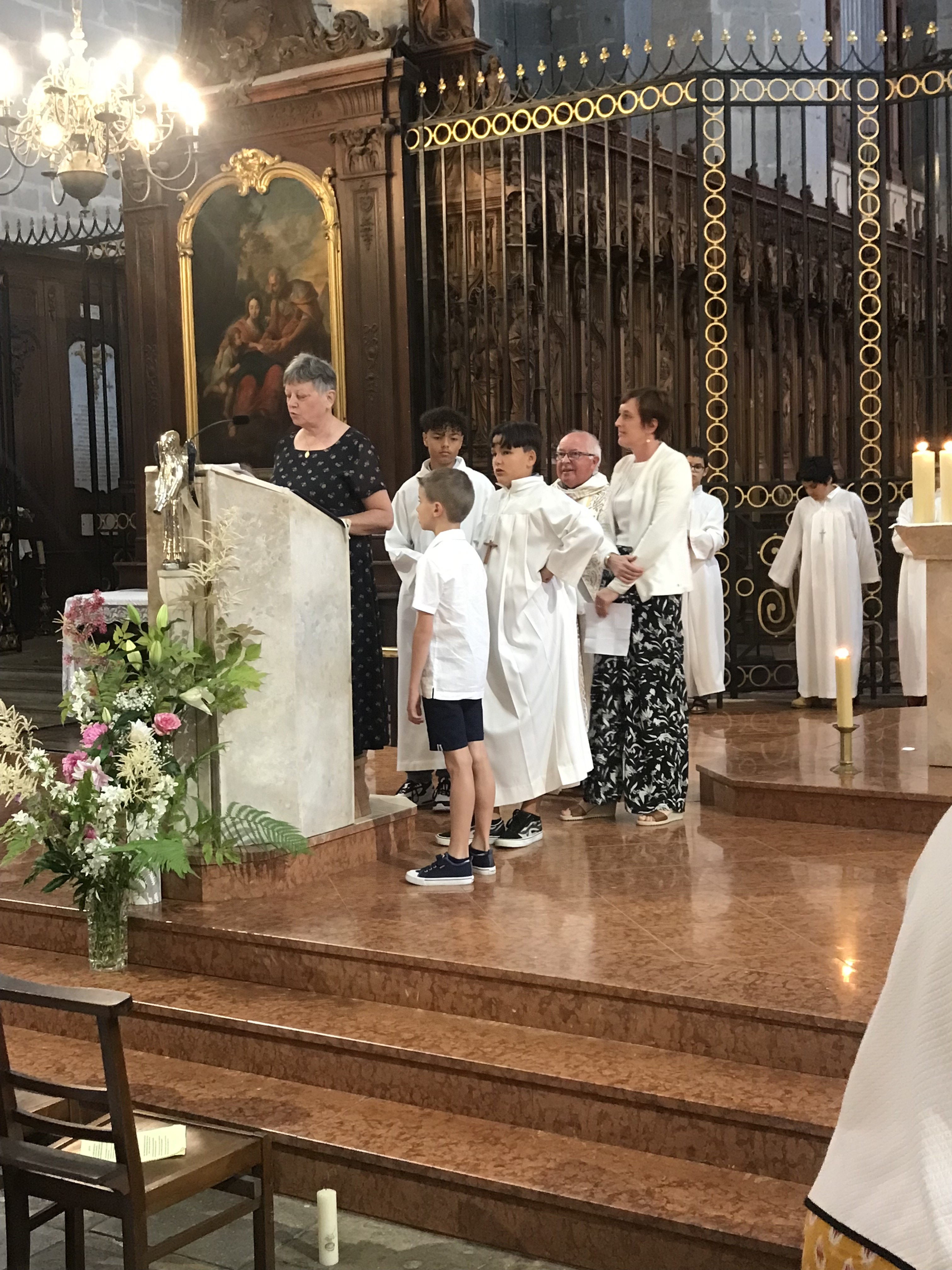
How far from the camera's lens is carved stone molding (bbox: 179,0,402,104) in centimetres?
953

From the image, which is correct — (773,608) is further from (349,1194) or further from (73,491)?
(349,1194)

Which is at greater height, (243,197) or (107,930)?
(243,197)

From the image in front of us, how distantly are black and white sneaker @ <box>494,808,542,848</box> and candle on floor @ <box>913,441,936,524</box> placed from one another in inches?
84.1

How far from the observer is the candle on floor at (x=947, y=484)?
633 centimetres

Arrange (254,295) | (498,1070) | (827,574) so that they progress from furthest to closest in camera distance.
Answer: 1. (254,295)
2. (827,574)
3. (498,1070)

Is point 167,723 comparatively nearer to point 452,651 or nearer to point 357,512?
point 452,651

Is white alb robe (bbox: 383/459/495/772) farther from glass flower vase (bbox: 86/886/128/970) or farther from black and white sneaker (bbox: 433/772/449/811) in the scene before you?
glass flower vase (bbox: 86/886/128/970)

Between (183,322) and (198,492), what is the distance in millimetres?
5962

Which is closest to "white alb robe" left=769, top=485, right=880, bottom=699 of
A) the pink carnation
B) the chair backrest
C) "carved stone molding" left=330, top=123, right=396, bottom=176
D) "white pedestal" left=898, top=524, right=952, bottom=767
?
"white pedestal" left=898, top=524, right=952, bottom=767

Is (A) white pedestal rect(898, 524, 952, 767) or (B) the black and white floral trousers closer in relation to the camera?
(B) the black and white floral trousers

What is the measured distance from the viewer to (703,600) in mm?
9062

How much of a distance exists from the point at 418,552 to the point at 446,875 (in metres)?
1.66

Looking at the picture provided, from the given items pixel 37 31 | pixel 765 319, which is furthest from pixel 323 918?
pixel 37 31

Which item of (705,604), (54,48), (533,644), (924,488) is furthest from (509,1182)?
(54,48)
